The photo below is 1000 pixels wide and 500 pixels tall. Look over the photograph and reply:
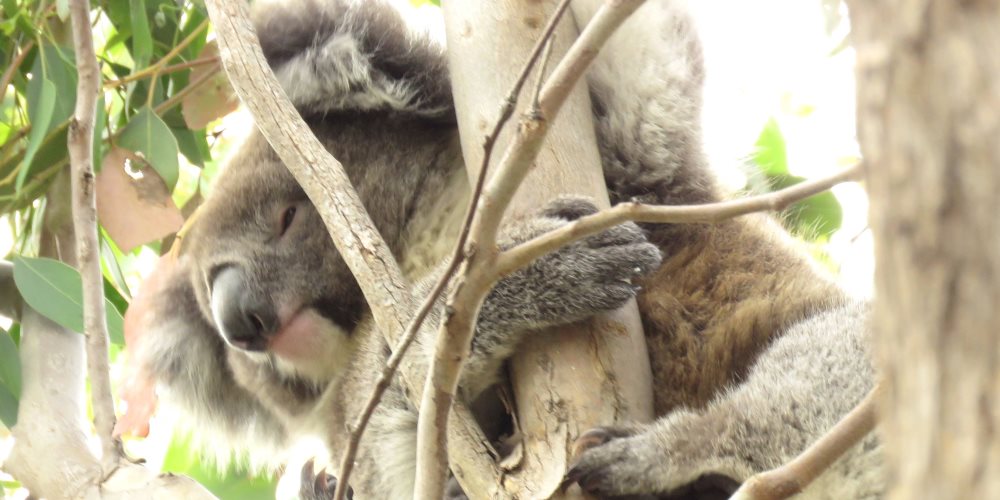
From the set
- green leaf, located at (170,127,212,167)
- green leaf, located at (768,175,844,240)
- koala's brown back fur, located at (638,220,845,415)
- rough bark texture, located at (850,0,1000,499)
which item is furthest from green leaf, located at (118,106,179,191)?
rough bark texture, located at (850,0,1000,499)

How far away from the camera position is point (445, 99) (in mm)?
2221

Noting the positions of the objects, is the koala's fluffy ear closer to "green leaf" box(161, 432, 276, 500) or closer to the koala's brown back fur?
the koala's brown back fur

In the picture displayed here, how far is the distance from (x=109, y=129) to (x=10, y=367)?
541 millimetres

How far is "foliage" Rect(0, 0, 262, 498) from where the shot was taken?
2070mm

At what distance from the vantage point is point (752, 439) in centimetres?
144

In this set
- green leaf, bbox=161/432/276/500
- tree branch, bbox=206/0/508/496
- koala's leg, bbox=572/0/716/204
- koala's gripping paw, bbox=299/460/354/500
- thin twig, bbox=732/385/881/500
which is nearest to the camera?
thin twig, bbox=732/385/881/500

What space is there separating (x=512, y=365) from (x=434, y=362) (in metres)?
0.50

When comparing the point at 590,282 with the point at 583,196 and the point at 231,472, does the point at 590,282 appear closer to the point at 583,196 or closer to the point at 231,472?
the point at 583,196

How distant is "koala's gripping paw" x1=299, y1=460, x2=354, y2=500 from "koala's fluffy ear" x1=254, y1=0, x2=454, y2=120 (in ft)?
2.40

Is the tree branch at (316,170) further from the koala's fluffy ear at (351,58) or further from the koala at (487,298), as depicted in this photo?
the koala's fluffy ear at (351,58)

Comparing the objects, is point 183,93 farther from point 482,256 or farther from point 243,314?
point 482,256

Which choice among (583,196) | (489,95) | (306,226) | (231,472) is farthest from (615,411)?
(231,472)

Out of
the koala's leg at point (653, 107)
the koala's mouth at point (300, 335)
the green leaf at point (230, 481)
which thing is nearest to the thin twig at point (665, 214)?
the koala's leg at point (653, 107)

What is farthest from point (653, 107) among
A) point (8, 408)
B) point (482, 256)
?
point (8, 408)
